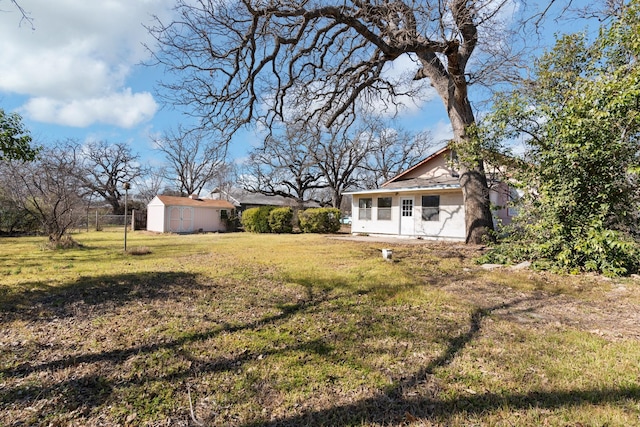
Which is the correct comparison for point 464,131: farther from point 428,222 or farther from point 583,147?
point 428,222

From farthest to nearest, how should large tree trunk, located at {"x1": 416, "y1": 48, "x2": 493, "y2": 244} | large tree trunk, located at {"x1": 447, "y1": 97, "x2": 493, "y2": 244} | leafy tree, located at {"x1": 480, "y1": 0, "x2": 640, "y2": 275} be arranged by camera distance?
large tree trunk, located at {"x1": 447, "y1": 97, "x2": 493, "y2": 244}
large tree trunk, located at {"x1": 416, "y1": 48, "x2": 493, "y2": 244}
leafy tree, located at {"x1": 480, "y1": 0, "x2": 640, "y2": 275}

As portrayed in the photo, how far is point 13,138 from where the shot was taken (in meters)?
5.81

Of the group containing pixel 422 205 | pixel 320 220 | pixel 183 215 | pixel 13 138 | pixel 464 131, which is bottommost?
pixel 320 220

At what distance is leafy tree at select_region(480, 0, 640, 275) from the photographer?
19.3 feet

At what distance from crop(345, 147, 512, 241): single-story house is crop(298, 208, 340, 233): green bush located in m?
3.07

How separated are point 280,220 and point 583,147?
1745 centimetres

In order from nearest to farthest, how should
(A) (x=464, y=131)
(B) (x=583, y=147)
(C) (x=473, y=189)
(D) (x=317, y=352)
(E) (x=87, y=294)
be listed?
1. (D) (x=317, y=352)
2. (E) (x=87, y=294)
3. (B) (x=583, y=147)
4. (A) (x=464, y=131)
5. (C) (x=473, y=189)

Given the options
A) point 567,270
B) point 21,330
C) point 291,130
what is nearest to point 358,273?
point 567,270

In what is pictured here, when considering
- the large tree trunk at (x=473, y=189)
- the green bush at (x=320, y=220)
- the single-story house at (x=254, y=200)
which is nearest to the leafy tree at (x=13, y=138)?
the large tree trunk at (x=473, y=189)

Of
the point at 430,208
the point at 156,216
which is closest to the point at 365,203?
the point at 430,208

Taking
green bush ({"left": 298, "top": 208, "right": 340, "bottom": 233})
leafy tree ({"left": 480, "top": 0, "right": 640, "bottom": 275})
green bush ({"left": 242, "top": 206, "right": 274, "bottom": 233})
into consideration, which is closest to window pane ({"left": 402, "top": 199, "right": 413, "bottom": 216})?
green bush ({"left": 298, "top": 208, "right": 340, "bottom": 233})

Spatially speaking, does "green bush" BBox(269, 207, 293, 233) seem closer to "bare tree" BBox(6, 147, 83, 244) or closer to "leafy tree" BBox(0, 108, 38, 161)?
"bare tree" BBox(6, 147, 83, 244)

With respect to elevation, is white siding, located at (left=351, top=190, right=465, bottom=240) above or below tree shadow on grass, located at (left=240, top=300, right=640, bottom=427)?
above

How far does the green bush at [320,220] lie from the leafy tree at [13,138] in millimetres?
16066
